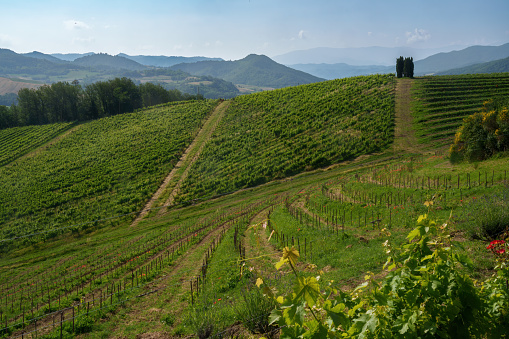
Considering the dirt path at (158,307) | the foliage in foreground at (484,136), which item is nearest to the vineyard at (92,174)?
the dirt path at (158,307)

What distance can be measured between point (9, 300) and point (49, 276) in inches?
135

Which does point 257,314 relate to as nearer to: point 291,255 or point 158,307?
point 291,255

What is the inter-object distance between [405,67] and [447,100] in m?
17.5

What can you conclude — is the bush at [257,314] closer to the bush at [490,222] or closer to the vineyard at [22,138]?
the bush at [490,222]

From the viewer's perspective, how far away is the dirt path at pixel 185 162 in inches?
1440

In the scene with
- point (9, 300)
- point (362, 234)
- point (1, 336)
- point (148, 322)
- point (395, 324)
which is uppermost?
point (395, 324)

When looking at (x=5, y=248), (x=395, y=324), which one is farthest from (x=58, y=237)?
(x=395, y=324)

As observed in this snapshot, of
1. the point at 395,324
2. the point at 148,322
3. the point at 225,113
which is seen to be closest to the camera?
the point at 395,324

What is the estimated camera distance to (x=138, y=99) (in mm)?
102625

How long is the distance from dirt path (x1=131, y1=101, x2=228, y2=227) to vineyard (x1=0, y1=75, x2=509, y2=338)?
0.70 meters

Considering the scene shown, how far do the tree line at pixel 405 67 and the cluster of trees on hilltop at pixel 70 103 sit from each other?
7369 centimetres

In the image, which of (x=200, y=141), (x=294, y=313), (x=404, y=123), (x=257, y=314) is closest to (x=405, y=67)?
(x=404, y=123)

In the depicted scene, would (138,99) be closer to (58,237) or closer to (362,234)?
(58,237)

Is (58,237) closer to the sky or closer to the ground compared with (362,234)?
closer to the ground
